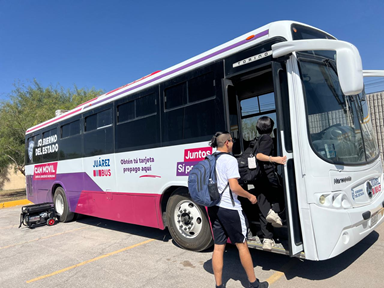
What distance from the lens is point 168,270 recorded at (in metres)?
4.41

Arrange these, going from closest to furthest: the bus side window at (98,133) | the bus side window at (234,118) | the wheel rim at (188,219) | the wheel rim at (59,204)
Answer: the bus side window at (234,118) < the wheel rim at (188,219) < the bus side window at (98,133) < the wheel rim at (59,204)

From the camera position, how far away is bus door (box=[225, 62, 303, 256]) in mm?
3557

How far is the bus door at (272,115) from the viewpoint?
3.56 metres

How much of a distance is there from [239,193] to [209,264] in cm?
181

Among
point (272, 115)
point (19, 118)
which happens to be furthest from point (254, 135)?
point (19, 118)

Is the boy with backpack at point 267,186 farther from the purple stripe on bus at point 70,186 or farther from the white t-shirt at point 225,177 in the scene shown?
the purple stripe on bus at point 70,186

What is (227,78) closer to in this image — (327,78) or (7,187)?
(327,78)

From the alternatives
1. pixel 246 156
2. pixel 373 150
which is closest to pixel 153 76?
pixel 246 156

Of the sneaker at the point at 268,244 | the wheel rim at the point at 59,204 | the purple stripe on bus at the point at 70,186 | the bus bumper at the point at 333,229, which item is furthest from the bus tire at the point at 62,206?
the bus bumper at the point at 333,229

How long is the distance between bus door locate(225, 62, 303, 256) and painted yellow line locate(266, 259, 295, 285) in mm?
371

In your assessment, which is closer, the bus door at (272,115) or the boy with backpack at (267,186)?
the bus door at (272,115)

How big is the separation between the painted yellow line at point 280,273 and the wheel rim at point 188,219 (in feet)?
4.51

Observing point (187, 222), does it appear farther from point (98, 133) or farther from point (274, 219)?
point (98, 133)

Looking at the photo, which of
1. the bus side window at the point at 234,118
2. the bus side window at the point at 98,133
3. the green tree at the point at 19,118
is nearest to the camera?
the bus side window at the point at 234,118
